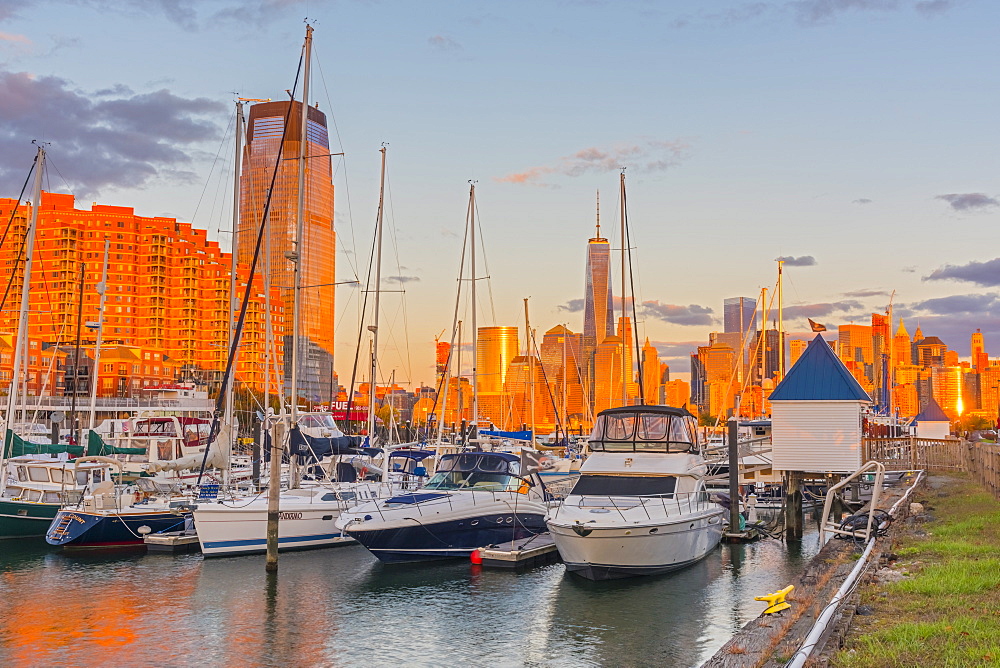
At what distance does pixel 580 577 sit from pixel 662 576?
7.68ft

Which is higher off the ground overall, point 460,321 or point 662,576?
point 460,321

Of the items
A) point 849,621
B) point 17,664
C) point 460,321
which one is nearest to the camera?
point 849,621

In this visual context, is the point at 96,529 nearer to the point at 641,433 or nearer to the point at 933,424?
the point at 641,433

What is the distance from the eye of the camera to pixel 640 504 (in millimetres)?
25609

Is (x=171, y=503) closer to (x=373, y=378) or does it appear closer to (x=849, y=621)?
(x=373, y=378)

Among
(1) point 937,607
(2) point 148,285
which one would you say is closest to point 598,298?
(2) point 148,285

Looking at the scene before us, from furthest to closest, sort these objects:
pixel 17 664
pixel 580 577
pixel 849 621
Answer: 1. pixel 580 577
2. pixel 17 664
3. pixel 849 621

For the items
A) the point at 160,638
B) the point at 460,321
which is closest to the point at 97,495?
the point at 160,638

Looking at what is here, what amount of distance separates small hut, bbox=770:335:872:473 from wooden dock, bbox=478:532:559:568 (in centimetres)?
1008

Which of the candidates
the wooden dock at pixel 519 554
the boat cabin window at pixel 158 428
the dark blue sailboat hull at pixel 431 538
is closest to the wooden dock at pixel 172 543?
the dark blue sailboat hull at pixel 431 538

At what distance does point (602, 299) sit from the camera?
Answer: 18475 centimetres

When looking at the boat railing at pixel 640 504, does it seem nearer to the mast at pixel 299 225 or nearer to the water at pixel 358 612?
the water at pixel 358 612

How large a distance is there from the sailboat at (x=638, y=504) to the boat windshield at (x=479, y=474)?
2.92 metres

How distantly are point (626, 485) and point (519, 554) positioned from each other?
3.88 meters
